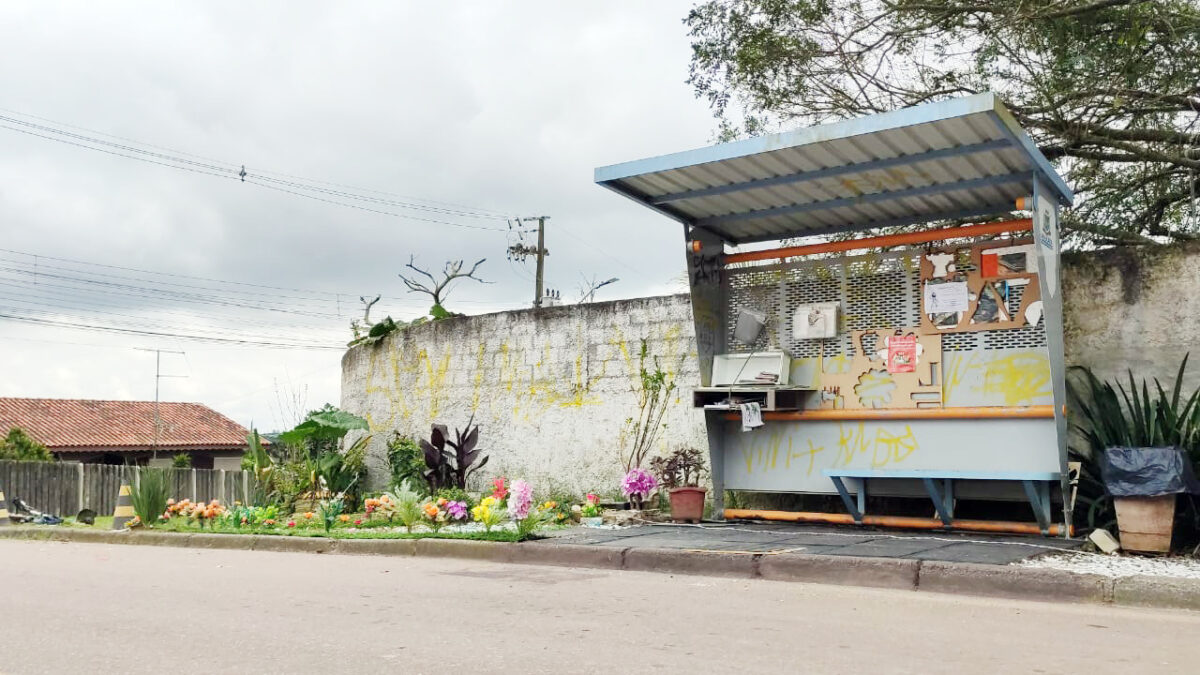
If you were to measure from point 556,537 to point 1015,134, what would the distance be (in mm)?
4828

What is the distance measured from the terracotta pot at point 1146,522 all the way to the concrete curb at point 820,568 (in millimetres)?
1189

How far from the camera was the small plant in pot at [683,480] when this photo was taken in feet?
34.7

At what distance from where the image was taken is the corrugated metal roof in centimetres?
836

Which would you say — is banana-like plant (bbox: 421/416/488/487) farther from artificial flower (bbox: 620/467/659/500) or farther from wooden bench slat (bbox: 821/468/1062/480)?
wooden bench slat (bbox: 821/468/1062/480)

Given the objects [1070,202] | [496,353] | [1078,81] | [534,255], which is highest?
[534,255]

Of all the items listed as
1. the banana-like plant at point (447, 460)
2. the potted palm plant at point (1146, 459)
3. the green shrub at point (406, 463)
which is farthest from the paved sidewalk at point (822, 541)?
the green shrub at point (406, 463)

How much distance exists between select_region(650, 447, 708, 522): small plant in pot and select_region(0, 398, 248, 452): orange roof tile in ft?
101

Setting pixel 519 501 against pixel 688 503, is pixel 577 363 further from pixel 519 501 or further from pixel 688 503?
pixel 519 501

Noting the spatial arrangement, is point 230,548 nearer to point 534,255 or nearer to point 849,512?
point 849,512

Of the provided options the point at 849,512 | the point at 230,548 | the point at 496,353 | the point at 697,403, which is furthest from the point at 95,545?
the point at 849,512

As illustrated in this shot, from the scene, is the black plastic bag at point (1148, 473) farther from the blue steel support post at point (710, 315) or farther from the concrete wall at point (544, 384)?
the concrete wall at point (544, 384)

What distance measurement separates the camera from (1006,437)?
366 inches

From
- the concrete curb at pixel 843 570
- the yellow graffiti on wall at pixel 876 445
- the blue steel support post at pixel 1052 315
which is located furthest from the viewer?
the yellow graffiti on wall at pixel 876 445

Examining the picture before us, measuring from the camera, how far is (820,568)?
7.40 metres
